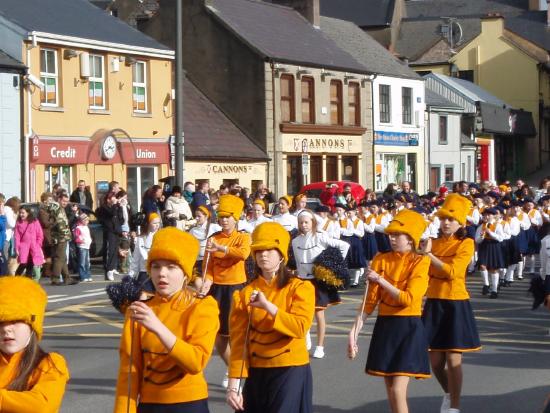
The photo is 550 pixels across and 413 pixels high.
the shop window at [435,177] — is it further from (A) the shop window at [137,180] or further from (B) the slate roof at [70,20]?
(B) the slate roof at [70,20]

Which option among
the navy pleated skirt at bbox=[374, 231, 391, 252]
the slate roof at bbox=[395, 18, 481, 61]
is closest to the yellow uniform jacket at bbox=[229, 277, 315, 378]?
the navy pleated skirt at bbox=[374, 231, 391, 252]

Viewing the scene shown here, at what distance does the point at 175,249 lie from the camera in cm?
578

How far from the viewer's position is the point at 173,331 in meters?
5.86

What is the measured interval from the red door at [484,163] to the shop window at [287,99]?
73.2 feet

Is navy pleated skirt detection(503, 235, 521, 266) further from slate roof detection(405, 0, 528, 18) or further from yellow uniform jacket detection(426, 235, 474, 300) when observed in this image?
slate roof detection(405, 0, 528, 18)

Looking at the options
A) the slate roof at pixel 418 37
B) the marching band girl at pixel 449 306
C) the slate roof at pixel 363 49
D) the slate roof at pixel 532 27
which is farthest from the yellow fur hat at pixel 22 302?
the slate roof at pixel 532 27

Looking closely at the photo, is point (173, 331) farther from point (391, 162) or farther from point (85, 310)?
point (391, 162)

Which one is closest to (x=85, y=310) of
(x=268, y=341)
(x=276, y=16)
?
(x=268, y=341)

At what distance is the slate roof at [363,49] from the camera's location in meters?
51.0

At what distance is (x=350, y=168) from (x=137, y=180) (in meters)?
16.4

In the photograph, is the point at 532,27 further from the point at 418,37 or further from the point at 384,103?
the point at 384,103

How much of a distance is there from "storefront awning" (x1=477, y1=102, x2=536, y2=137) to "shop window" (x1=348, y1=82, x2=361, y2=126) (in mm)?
14419

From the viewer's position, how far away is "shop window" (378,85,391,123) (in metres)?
50.9

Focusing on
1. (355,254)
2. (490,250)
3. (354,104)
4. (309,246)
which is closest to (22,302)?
(309,246)
